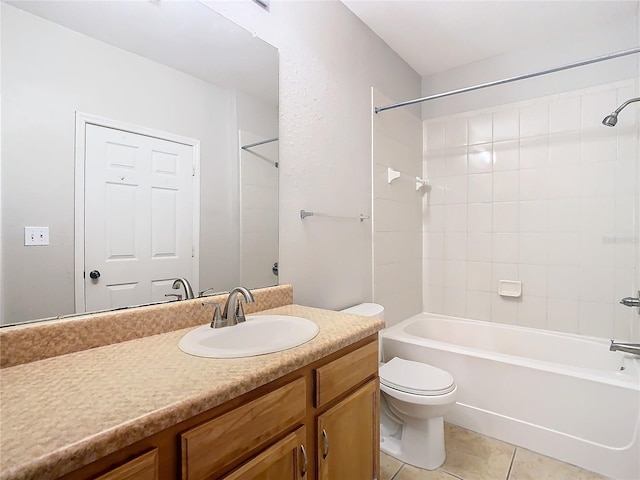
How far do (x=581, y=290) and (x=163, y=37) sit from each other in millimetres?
2791

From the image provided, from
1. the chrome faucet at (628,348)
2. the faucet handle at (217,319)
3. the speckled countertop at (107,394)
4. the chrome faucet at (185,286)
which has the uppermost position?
the chrome faucet at (185,286)

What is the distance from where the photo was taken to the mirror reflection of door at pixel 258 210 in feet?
4.83

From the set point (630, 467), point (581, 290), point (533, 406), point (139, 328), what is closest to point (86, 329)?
point (139, 328)

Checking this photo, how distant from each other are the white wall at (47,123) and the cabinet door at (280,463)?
675 millimetres

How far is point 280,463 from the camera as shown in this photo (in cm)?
88

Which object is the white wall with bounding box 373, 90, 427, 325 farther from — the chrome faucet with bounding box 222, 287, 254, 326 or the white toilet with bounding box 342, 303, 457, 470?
the chrome faucet with bounding box 222, 287, 254, 326

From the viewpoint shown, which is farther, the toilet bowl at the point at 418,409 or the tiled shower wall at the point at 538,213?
the tiled shower wall at the point at 538,213

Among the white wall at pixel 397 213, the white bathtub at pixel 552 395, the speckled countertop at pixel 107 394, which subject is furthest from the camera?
the white wall at pixel 397 213

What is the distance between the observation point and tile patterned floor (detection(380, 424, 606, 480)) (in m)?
1.63

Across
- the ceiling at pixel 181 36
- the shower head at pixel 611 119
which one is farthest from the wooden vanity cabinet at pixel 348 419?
the shower head at pixel 611 119

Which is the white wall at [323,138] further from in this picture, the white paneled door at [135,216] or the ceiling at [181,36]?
the white paneled door at [135,216]

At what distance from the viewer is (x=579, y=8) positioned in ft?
6.63

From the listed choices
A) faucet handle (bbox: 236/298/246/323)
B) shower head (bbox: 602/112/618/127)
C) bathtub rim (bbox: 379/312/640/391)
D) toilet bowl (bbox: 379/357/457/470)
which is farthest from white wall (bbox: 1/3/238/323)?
shower head (bbox: 602/112/618/127)

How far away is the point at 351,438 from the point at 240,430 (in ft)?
1.77
